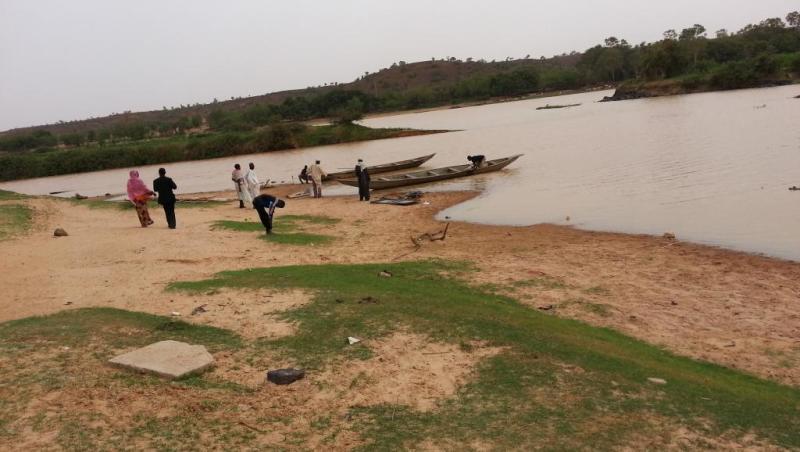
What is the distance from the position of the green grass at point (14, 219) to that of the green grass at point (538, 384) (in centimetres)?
1119

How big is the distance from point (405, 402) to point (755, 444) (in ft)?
9.66

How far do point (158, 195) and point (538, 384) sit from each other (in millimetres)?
12531

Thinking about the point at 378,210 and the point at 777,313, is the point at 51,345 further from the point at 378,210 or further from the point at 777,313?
the point at 378,210

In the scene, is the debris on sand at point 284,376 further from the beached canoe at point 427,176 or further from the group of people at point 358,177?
the beached canoe at point 427,176

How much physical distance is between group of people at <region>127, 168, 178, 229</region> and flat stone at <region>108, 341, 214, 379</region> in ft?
31.6

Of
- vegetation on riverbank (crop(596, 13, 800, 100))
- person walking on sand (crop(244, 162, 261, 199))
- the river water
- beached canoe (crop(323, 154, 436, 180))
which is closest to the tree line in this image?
vegetation on riverbank (crop(596, 13, 800, 100))

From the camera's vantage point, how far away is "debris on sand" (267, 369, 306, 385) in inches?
239

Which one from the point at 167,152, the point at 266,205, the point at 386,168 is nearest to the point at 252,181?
the point at 266,205

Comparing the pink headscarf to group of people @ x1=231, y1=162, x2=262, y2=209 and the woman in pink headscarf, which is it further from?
group of people @ x1=231, y1=162, x2=262, y2=209

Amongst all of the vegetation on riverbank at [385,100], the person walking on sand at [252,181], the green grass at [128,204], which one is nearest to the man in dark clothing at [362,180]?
the person walking on sand at [252,181]

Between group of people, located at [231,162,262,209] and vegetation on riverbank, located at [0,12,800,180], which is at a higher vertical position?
vegetation on riverbank, located at [0,12,800,180]

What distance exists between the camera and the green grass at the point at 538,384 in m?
5.14

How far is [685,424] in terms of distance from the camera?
5.28 m

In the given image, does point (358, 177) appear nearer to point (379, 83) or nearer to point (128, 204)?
point (128, 204)
